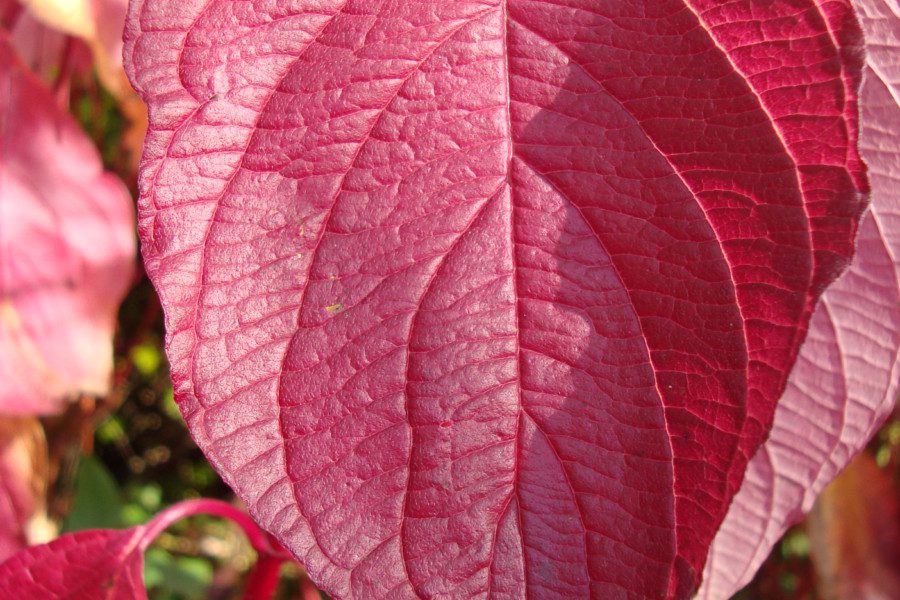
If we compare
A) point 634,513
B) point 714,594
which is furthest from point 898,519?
point 634,513

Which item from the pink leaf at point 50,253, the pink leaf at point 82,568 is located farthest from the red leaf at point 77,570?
Result: the pink leaf at point 50,253

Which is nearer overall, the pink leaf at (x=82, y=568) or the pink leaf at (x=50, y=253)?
the pink leaf at (x=82, y=568)

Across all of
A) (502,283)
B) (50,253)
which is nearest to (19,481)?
(50,253)

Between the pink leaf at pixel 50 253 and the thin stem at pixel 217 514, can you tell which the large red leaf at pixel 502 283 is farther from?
the pink leaf at pixel 50 253

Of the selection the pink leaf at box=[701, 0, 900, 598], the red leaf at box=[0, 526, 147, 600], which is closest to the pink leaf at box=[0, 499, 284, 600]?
the red leaf at box=[0, 526, 147, 600]

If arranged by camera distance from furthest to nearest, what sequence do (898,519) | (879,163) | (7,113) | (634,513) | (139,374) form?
(139,374) < (898,519) < (7,113) < (879,163) < (634,513)

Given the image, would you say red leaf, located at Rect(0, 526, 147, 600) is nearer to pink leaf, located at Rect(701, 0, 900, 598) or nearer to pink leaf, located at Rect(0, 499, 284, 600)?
pink leaf, located at Rect(0, 499, 284, 600)

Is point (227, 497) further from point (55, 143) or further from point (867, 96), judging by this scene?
point (867, 96)
